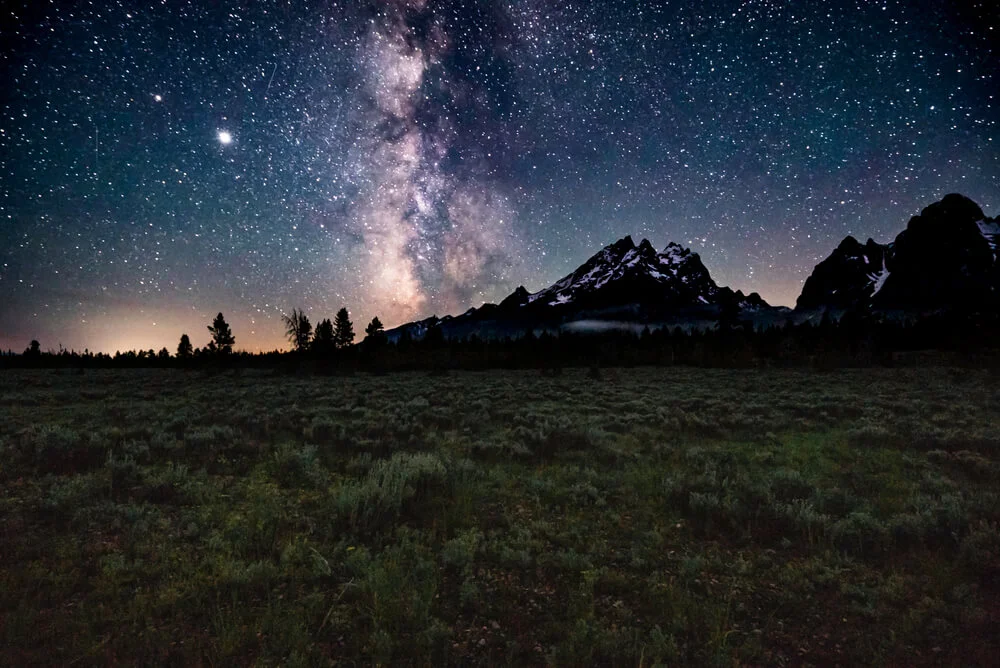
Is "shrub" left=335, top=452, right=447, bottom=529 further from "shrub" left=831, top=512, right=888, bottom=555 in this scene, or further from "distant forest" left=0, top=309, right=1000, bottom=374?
"distant forest" left=0, top=309, right=1000, bottom=374

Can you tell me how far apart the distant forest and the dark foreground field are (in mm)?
35633

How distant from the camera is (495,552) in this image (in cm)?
576

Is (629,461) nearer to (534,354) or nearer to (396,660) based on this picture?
(396,660)

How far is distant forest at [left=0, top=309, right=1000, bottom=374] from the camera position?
52281 mm

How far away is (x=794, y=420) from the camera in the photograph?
15070 mm

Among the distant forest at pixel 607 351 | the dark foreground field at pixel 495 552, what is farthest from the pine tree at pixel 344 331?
the dark foreground field at pixel 495 552

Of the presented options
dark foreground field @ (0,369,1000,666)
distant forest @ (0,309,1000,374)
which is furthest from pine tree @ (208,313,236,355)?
dark foreground field @ (0,369,1000,666)

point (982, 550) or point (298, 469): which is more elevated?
point (298, 469)

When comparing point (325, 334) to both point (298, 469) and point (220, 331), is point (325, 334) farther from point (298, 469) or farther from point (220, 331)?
point (298, 469)

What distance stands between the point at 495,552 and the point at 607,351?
66.7 m

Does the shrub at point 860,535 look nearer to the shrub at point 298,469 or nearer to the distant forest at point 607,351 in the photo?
the shrub at point 298,469

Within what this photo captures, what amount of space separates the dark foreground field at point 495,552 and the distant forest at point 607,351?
35.6 meters

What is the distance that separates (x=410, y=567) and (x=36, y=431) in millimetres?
13194

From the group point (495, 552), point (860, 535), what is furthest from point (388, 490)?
point (860, 535)
